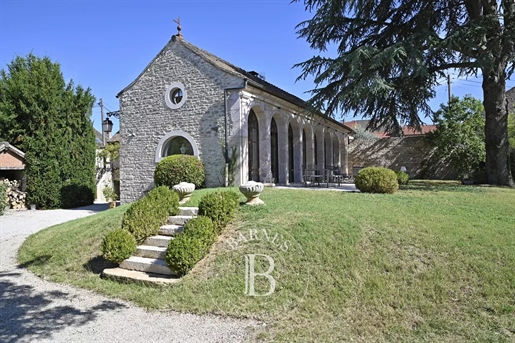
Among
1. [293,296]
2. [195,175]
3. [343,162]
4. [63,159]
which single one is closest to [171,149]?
[195,175]

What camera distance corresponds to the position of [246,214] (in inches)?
283

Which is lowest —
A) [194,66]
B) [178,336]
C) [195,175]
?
[178,336]

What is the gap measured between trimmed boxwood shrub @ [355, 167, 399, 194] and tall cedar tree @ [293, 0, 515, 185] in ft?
9.06

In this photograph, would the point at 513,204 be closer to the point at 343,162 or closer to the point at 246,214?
the point at 246,214

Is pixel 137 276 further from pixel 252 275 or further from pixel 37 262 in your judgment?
pixel 37 262

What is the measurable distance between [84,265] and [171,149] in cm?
916

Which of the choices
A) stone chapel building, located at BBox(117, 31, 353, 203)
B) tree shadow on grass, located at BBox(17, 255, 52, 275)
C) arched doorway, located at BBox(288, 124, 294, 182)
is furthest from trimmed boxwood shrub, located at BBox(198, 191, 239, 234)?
arched doorway, located at BBox(288, 124, 294, 182)

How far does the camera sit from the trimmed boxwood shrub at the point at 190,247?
5363 mm

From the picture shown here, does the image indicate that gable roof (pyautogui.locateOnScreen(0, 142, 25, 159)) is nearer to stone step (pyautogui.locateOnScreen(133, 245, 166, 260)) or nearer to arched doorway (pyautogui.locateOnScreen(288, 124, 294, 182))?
arched doorway (pyautogui.locateOnScreen(288, 124, 294, 182))

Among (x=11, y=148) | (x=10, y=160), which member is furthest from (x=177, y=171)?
(x=10, y=160)

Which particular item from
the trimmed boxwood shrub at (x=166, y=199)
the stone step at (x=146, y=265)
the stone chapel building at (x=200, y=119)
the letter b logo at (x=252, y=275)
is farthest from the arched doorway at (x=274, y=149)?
the letter b logo at (x=252, y=275)

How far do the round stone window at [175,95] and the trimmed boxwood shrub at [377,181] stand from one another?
328 inches

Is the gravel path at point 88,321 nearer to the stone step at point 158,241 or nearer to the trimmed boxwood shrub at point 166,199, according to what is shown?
the stone step at point 158,241

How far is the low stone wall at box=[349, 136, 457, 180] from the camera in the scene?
73.3 feet
